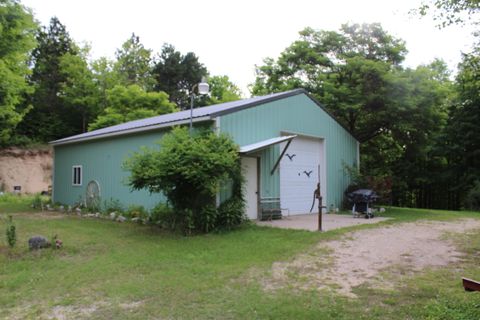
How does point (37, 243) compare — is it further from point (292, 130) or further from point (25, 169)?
point (25, 169)

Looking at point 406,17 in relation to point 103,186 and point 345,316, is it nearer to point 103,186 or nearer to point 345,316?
point 345,316

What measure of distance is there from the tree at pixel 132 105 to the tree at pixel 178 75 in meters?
8.02

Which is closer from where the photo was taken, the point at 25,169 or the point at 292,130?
the point at 292,130

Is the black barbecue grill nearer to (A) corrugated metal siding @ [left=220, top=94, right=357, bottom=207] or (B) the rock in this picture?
(A) corrugated metal siding @ [left=220, top=94, right=357, bottom=207]

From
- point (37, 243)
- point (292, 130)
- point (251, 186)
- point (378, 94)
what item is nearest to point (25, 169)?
point (251, 186)

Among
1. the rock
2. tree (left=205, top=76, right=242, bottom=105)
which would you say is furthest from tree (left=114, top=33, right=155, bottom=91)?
the rock

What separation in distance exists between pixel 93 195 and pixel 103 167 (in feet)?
3.80

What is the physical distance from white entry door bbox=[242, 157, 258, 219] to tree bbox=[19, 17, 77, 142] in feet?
79.0

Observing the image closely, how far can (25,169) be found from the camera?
25156mm

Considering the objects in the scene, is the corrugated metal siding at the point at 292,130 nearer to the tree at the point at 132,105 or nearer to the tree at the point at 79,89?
the tree at the point at 132,105

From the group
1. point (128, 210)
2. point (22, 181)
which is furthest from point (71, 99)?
point (128, 210)

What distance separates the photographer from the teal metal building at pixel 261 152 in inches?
393

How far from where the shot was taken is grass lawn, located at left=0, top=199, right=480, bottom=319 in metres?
3.62

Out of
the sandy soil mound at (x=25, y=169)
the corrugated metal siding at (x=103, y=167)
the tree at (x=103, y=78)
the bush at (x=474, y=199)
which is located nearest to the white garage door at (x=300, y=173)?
the corrugated metal siding at (x=103, y=167)
